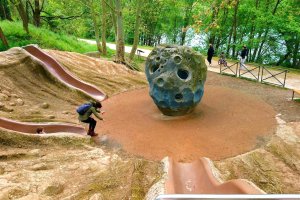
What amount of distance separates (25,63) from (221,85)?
10.1 meters

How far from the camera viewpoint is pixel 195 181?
774 cm

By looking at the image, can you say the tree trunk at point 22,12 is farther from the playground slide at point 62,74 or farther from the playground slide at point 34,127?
the playground slide at point 34,127

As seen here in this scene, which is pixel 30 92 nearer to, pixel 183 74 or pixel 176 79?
pixel 176 79

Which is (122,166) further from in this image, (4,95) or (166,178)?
(4,95)

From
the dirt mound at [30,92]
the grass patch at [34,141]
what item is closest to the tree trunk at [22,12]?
the dirt mound at [30,92]

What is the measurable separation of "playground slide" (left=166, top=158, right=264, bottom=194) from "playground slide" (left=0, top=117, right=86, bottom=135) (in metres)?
4.16

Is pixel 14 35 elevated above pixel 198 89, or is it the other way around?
pixel 14 35

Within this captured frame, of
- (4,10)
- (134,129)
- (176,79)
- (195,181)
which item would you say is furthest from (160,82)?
(4,10)

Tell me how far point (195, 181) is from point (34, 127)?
19.2ft

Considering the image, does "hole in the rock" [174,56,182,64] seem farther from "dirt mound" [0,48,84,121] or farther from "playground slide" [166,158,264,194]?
"dirt mound" [0,48,84,121]

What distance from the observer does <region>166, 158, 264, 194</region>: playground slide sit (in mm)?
Result: 6426

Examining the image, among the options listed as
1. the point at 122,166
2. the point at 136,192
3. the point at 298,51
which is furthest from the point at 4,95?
the point at 298,51

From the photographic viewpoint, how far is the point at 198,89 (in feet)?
38.1

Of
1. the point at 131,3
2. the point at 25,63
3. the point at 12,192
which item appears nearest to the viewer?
the point at 12,192
